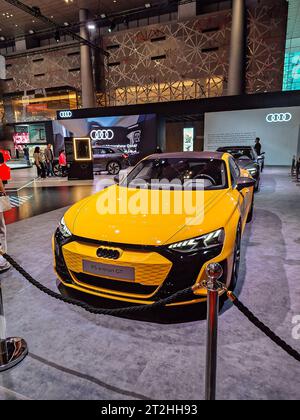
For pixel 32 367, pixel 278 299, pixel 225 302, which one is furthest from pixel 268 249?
pixel 32 367

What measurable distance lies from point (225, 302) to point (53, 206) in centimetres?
562

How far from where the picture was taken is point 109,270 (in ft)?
6.68

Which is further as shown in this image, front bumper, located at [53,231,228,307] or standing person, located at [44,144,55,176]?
standing person, located at [44,144,55,176]

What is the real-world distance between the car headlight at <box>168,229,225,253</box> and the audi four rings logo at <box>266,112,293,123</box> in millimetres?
14486

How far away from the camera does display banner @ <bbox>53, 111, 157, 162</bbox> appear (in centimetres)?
1652

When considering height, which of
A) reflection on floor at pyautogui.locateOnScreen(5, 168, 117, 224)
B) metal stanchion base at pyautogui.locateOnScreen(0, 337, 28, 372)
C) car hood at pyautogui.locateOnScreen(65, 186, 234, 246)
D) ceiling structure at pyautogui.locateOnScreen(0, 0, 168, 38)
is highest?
ceiling structure at pyautogui.locateOnScreen(0, 0, 168, 38)

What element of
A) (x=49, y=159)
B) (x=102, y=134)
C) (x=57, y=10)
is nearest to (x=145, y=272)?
(x=49, y=159)

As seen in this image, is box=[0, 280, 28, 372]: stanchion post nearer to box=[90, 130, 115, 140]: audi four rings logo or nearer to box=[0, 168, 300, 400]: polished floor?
box=[0, 168, 300, 400]: polished floor

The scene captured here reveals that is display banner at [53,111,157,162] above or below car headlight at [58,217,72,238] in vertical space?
above

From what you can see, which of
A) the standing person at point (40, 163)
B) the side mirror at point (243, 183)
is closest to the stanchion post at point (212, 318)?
the side mirror at point (243, 183)

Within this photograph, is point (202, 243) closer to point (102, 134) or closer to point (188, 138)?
point (102, 134)

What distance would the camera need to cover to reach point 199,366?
1.79 meters

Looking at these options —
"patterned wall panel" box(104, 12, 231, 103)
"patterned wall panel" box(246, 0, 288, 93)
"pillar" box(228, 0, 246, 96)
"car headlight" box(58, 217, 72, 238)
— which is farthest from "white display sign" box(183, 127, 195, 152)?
"car headlight" box(58, 217, 72, 238)

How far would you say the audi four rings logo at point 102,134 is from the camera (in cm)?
1728
